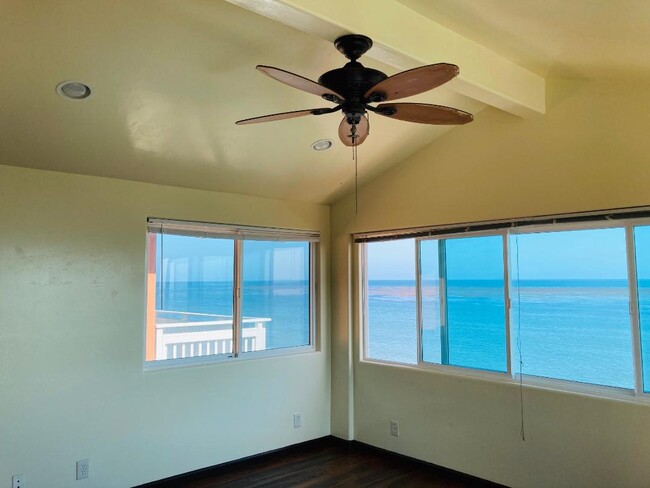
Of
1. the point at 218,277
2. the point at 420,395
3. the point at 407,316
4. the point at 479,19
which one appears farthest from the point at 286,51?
the point at 420,395

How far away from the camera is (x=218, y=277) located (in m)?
4.14

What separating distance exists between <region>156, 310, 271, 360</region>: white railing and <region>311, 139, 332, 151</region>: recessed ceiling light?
1.63 m

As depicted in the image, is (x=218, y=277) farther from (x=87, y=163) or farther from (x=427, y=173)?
(x=427, y=173)

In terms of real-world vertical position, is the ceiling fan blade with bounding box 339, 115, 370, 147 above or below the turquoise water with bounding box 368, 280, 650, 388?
above

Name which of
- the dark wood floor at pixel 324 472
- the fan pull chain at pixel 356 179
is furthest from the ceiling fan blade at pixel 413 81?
the dark wood floor at pixel 324 472

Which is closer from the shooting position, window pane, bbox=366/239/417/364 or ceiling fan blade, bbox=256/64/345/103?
ceiling fan blade, bbox=256/64/345/103

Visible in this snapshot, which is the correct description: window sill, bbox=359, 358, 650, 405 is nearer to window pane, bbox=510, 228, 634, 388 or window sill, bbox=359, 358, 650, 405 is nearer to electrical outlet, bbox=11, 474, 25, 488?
window pane, bbox=510, 228, 634, 388

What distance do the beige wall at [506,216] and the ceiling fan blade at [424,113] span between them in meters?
1.39

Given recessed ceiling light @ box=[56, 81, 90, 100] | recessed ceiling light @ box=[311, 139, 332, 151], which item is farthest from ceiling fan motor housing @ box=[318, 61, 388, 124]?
recessed ceiling light @ box=[311, 139, 332, 151]

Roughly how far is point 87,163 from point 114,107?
0.67 metres

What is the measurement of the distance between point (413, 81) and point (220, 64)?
1195 millimetres

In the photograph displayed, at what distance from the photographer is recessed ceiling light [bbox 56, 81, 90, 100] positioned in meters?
2.48

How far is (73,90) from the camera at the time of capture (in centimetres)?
254

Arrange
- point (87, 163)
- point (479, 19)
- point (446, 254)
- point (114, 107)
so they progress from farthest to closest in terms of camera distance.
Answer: point (446, 254)
point (87, 163)
point (114, 107)
point (479, 19)
